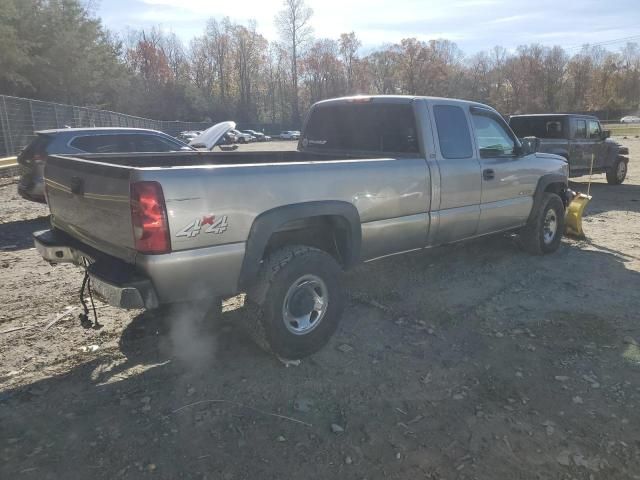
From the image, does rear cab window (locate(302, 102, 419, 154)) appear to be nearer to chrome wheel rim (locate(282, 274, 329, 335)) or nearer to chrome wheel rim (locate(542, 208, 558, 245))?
chrome wheel rim (locate(282, 274, 329, 335))

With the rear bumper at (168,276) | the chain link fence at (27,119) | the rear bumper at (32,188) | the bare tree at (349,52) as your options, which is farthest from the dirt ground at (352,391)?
the bare tree at (349,52)

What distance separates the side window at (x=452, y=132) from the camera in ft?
15.7

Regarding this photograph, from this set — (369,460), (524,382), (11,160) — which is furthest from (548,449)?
(11,160)

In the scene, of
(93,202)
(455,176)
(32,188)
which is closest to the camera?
(93,202)

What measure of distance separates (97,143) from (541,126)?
10.4 metres

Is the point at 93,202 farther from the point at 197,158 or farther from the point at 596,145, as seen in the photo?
the point at 596,145

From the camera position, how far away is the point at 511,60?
86.2 m

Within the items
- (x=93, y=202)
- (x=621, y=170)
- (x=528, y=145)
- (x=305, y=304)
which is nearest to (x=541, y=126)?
(x=621, y=170)

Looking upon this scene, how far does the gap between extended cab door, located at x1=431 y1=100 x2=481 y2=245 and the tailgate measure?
282 centimetres

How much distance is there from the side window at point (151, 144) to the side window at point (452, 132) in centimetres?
548

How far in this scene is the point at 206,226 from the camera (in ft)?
9.95

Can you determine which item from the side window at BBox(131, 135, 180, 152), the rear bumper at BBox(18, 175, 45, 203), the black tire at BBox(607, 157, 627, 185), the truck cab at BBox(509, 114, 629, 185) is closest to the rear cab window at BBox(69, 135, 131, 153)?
the side window at BBox(131, 135, 180, 152)

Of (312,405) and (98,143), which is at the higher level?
(98,143)

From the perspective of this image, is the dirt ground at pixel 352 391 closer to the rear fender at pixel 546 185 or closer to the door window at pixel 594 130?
the rear fender at pixel 546 185
